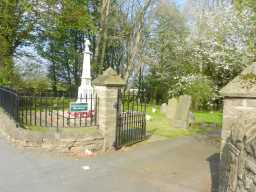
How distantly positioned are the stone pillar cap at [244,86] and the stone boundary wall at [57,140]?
3.83 m

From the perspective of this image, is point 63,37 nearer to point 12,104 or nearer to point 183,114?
point 183,114

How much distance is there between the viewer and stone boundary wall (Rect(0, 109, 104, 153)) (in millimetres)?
6824

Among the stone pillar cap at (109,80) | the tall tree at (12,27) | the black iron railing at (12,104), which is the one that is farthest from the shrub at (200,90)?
the black iron railing at (12,104)

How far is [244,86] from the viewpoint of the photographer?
4121mm

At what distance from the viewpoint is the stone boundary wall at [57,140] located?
22.4 feet

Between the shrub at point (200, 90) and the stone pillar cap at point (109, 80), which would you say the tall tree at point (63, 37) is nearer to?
the shrub at point (200, 90)

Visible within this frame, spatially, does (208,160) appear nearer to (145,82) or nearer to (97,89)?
(97,89)

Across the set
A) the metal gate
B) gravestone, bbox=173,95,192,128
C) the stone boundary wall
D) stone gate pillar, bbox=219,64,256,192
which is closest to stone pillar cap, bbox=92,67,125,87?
the metal gate

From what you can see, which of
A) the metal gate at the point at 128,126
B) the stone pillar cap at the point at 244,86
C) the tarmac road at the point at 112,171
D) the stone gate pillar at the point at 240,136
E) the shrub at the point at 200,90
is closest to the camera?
the stone gate pillar at the point at 240,136

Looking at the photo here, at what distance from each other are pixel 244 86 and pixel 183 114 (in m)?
8.07

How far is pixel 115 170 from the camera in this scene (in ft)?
19.7

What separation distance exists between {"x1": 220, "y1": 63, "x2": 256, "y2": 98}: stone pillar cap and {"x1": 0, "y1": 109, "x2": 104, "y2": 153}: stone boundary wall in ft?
12.6

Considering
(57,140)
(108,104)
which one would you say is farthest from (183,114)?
(57,140)

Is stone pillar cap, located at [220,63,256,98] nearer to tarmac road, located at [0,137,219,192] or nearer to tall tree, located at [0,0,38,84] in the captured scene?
tarmac road, located at [0,137,219,192]
